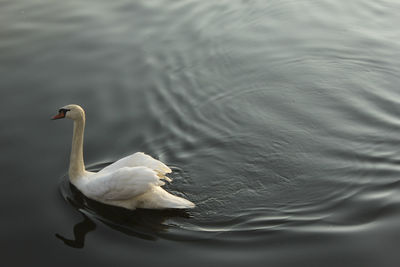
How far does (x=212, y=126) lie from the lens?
11.9 m

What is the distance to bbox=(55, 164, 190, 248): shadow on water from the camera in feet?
29.5

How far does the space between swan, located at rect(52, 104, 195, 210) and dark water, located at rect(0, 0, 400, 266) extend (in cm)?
20

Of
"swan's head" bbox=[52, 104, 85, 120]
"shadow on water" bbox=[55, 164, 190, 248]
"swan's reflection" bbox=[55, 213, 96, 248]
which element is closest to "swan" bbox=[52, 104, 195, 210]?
"swan's head" bbox=[52, 104, 85, 120]

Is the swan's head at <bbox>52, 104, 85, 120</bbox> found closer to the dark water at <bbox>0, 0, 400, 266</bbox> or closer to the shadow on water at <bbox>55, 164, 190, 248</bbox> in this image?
the dark water at <bbox>0, 0, 400, 266</bbox>

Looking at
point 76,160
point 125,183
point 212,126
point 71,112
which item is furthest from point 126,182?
point 212,126

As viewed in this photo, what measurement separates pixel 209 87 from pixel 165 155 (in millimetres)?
2978

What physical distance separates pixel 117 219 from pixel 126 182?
0.61 metres

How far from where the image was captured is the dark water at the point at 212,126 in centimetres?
884

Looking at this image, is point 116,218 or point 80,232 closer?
point 80,232

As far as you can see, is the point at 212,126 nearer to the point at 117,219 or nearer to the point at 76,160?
the point at 76,160

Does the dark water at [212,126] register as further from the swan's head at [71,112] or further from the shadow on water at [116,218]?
the swan's head at [71,112]

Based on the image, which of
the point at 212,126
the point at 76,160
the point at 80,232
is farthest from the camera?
the point at 212,126

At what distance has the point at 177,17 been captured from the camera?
16609mm

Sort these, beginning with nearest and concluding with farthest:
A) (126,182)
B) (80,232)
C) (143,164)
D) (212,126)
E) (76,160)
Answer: (80,232) → (126,182) → (143,164) → (76,160) → (212,126)
